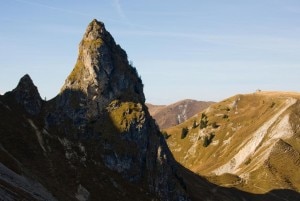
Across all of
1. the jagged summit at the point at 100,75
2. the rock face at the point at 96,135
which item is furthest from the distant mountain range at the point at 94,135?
the rock face at the point at 96,135

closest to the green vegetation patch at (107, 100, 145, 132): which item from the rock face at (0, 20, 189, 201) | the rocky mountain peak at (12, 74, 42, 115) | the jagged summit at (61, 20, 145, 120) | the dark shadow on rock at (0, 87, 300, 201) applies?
the rock face at (0, 20, 189, 201)

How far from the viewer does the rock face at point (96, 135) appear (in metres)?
118

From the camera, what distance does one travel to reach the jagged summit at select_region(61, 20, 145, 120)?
152 m

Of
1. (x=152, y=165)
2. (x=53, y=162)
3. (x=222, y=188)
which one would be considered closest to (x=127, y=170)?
(x=152, y=165)

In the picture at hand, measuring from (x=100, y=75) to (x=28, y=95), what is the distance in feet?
86.5

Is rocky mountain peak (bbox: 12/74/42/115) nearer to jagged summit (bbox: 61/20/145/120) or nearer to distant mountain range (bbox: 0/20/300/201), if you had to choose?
distant mountain range (bbox: 0/20/300/201)

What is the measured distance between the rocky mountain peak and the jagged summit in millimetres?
12854

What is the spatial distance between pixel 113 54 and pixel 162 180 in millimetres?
48652

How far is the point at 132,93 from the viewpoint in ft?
513

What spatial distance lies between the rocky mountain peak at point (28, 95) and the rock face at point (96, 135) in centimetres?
30

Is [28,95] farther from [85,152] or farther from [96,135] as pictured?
[85,152]

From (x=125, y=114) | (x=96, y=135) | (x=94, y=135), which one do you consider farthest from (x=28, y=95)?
(x=125, y=114)

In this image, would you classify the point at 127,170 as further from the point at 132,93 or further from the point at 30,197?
the point at 30,197

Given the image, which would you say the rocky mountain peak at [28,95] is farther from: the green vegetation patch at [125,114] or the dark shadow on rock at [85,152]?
the green vegetation patch at [125,114]
